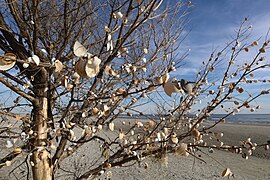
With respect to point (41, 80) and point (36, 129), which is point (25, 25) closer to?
point (41, 80)

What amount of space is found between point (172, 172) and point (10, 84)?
8614 mm

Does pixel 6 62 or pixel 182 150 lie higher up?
pixel 6 62

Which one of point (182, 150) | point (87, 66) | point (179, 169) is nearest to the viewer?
point (87, 66)

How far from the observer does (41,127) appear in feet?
6.23

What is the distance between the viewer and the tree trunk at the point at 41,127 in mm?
1829

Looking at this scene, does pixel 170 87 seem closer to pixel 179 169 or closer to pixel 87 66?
pixel 87 66

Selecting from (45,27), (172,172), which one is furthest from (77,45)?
(172,172)

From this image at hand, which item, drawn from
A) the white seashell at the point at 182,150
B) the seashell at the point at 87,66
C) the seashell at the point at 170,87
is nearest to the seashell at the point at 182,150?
the white seashell at the point at 182,150

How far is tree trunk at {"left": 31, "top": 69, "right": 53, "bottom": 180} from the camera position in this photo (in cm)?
183

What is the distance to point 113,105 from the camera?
6.37ft

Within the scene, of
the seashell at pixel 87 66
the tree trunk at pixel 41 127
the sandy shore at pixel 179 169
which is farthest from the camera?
the sandy shore at pixel 179 169

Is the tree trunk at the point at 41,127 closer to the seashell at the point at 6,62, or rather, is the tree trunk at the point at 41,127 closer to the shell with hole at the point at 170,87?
the seashell at the point at 6,62

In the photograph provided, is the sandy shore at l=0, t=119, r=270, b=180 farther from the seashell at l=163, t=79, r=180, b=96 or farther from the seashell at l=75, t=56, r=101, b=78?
the seashell at l=75, t=56, r=101, b=78

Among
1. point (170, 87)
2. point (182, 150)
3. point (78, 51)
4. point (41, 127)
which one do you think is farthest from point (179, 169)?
point (78, 51)
